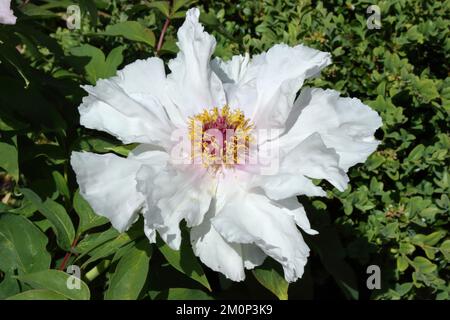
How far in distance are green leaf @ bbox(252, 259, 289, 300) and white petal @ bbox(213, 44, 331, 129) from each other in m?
0.37

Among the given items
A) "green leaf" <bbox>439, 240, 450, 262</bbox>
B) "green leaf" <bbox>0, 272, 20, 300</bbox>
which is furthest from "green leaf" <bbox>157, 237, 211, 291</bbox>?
"green leaf" <bbox>439, 240, 450, 262</bbox>

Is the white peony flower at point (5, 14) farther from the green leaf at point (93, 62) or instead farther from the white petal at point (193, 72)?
the green leaf at point (93, 62)

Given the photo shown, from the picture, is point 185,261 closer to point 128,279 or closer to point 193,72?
point 128,279

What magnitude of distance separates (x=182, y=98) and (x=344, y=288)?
73 cm

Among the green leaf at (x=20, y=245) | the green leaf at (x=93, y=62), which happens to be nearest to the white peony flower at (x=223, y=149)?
the green leaf at (x=20, y=245)

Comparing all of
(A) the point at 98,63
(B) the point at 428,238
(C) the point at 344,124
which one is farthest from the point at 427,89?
(A) the point at 98,63

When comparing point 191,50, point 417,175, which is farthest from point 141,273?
point 417,175

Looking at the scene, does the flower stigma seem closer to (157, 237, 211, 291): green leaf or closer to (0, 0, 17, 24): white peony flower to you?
(157, 237, 211, 291): green leaf

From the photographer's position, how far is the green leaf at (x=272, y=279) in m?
1.35

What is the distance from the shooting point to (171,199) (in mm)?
1285

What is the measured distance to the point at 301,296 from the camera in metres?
1.58

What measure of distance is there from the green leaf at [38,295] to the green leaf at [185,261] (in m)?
0.27

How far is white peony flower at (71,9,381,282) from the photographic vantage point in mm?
1238
